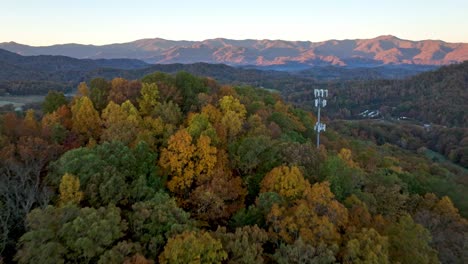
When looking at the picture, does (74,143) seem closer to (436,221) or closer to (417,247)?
(417,247)

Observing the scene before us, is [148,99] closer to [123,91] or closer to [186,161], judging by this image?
[123,91]

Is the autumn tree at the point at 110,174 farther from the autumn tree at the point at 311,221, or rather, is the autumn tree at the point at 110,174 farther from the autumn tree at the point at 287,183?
the autumn tree at the point at 311,221

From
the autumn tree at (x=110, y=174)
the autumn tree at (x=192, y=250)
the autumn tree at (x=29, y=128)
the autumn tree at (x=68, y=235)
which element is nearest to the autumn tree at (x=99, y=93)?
the autumn tree at (x=29, y=128)

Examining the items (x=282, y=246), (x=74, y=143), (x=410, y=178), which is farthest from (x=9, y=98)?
(x=282, y=246)

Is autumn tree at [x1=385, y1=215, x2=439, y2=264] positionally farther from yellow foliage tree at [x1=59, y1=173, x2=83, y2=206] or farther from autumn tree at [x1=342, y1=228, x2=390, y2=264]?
yellow foliage tree at [x1=59, y1=173, x2=83, y2=206]

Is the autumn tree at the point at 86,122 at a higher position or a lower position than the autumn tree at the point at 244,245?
higher

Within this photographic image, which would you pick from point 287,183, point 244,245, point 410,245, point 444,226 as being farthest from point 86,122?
point 444,226

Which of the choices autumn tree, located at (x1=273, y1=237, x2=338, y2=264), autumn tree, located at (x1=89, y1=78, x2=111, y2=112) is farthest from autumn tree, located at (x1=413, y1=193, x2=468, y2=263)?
autumn tree, located at (x1=89, y1=78, x2=111, y2=112)
